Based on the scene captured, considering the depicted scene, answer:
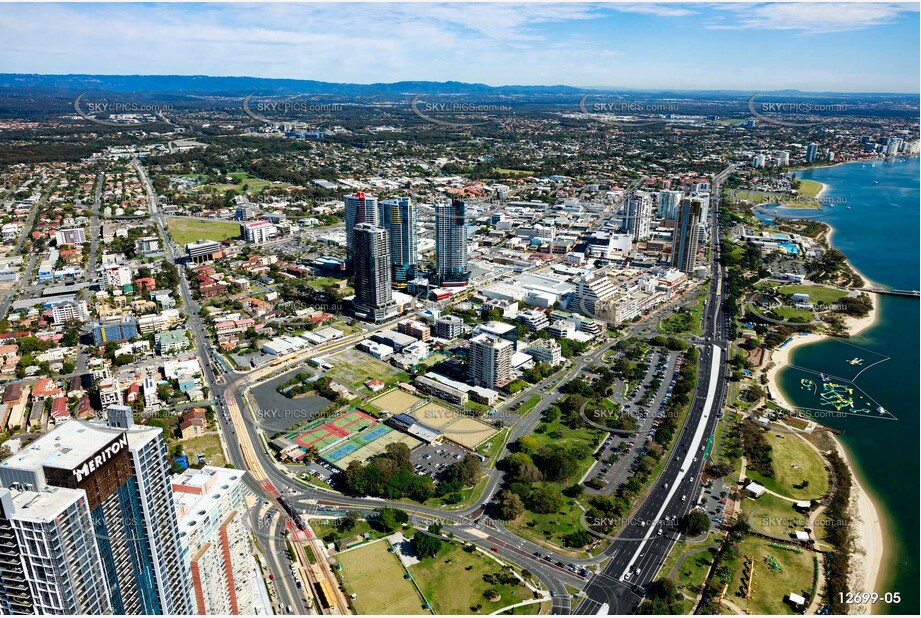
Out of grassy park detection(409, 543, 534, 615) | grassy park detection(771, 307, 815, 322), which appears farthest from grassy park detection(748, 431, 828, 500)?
grassy park detection(771, 307, 815, 322)

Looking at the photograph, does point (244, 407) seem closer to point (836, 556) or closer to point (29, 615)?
point (29, 615)

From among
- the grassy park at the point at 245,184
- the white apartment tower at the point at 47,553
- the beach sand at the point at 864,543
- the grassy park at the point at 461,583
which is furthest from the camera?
the grassy park at the point at 245,184

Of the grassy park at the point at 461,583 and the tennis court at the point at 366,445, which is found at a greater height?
the tennis court at the point at 366,445

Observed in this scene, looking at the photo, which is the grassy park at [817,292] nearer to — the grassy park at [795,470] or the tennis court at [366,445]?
the grassy park at [795,470]

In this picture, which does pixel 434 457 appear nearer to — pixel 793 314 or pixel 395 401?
pixel 395 401

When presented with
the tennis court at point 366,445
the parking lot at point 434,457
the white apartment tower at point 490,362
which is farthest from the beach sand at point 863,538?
the tennis court at point 366,445

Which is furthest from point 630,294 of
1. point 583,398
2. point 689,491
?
point 689,491
